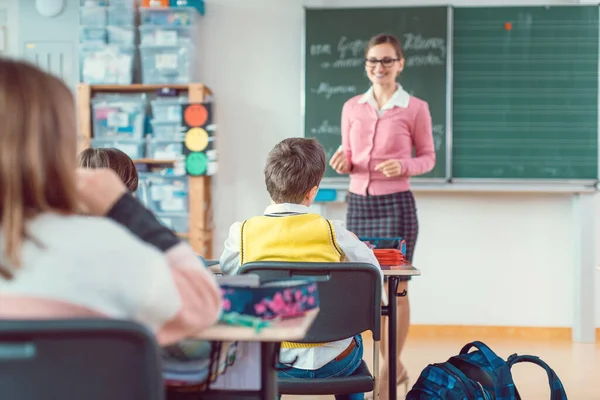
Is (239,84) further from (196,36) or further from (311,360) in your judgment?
(311,360)

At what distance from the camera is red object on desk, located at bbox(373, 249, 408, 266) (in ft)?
7.34

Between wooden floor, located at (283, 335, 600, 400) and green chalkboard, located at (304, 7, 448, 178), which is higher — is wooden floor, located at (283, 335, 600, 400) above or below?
below

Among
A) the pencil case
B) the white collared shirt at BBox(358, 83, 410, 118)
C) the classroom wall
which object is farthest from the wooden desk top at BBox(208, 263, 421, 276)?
the classroom wall

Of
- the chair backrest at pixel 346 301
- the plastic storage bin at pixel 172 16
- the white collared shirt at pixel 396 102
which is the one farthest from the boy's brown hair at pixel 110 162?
the plastic storage bin at pixel 172 16

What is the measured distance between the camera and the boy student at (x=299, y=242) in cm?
195

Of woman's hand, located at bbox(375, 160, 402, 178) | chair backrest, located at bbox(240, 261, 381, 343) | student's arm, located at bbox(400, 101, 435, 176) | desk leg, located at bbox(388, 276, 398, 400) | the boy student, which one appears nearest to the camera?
chair backrest, located at bbox(240, 261, 381, 343)

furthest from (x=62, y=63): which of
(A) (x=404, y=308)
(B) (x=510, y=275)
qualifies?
(B) (x=510, y=275)

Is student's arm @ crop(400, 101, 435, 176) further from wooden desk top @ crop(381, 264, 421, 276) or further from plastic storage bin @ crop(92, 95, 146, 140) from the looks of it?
plastic storage bin @ crop(92, 95, 146, 140)

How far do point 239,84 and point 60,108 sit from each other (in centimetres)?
377

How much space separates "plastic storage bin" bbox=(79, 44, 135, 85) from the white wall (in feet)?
1.64

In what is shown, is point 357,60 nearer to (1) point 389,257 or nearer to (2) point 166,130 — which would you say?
(2) point 166,130

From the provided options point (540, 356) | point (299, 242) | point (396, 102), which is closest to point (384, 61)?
point (396, 102)

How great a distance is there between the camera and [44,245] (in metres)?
0.95

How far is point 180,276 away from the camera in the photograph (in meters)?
1.09
